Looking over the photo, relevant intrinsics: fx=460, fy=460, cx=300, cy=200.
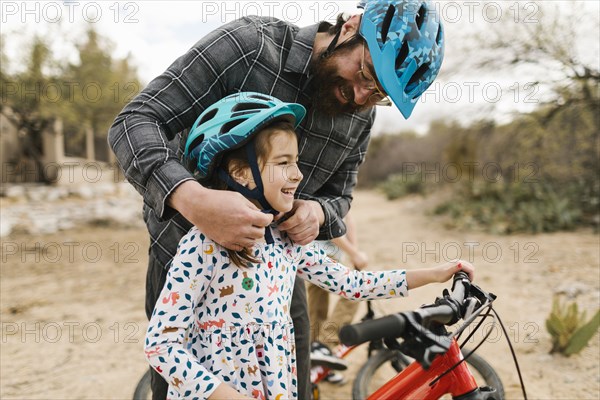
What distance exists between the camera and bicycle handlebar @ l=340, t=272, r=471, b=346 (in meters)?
1.07

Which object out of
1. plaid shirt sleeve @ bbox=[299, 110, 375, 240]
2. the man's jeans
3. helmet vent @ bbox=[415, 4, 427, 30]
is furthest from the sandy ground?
helmet vent @ bbox=[415, 4, 427, 30]

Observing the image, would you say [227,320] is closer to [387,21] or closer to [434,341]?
[434,341]

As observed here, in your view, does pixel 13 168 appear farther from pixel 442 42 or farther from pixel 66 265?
pixel 442 42

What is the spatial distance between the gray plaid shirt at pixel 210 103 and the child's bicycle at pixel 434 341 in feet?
2.38

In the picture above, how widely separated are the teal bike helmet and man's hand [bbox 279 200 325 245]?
0.13 meters

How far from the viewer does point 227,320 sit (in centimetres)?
161

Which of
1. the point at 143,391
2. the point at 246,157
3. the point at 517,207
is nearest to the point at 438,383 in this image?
the point at 246,157

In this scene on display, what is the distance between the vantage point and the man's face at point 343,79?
1919mm

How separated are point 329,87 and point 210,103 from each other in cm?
51

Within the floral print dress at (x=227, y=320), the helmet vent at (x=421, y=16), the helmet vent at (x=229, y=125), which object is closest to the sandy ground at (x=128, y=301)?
the floral print dress at (x=227, y=320)

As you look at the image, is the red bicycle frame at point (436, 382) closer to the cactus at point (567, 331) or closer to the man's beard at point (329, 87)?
the man's beard at point (329, 87)

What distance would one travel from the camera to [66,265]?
757 centimetres

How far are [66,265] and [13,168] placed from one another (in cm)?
767

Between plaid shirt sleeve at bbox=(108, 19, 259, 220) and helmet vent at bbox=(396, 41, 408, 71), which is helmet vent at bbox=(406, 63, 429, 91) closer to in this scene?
helmet vent at bbox=(396, 41, 408, 71)
